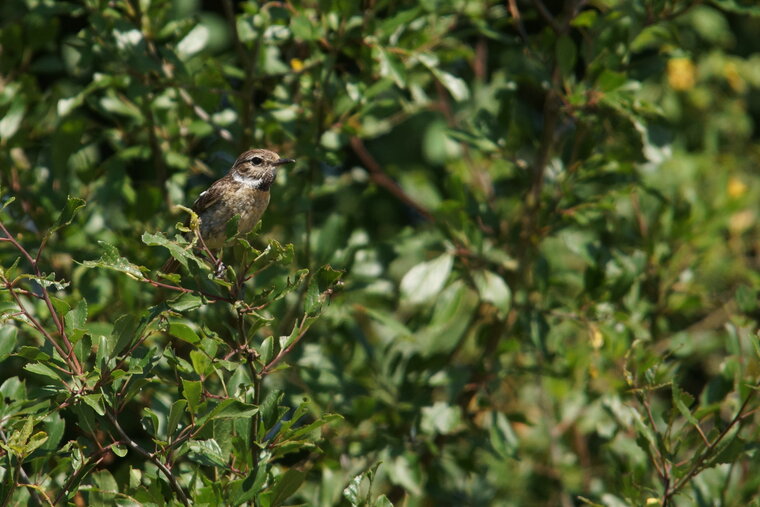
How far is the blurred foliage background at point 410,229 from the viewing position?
3471mm

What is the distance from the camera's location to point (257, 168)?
3469mm

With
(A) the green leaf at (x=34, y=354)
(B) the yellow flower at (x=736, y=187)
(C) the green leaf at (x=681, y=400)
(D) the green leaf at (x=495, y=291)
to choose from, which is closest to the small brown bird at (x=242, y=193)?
(D) the green leaf at (x=495, y=291)

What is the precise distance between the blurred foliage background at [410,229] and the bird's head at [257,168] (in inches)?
6.5

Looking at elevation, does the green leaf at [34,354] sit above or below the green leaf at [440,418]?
above

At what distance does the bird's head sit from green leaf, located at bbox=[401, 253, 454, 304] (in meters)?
0.71

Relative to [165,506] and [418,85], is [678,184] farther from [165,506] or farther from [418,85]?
[165,506]

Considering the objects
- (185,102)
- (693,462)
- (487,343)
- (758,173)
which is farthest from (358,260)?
(758,173)

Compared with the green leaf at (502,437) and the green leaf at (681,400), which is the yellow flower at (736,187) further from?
the green leaf at (681,400)

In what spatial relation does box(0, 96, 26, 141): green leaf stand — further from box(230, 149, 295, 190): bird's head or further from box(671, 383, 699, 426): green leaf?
box(671, 383, 699, 426): green leaf

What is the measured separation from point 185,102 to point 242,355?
5.05 feet

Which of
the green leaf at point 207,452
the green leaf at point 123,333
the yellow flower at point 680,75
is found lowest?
the yellow flower at point 680,75

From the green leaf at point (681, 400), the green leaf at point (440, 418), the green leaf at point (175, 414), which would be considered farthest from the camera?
the green leaf at point (440, 418)

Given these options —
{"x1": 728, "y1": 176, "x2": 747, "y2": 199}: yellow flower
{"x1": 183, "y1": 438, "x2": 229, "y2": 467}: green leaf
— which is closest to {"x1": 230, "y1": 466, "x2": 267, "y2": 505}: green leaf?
{"x1": 183, "y1": 438, "x2": 229, "y2": 467}: green leaf

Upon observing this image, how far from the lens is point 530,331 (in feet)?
12.3
